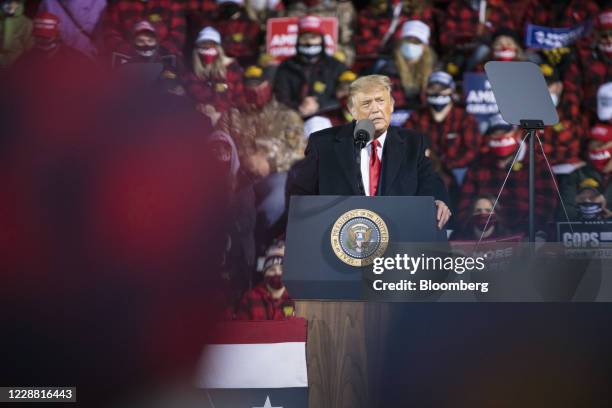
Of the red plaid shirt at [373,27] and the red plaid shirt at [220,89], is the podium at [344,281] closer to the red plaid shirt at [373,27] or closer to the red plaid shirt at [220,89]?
the red plaid shirt at [220,89]

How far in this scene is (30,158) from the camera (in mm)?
4992

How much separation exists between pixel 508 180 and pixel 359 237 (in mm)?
4286

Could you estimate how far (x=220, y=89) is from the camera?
687 centimetres

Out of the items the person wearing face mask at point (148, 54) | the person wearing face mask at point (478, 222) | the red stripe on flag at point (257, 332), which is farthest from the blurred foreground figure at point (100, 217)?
the person wearing face mask at point (478, 222)

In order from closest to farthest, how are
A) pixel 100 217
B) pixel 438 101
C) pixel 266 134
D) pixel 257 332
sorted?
pixel 257 332, pixel 100 217, pixel 266 134, pixel 438 101

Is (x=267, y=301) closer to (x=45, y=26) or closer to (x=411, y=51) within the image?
(x=411, y=51)

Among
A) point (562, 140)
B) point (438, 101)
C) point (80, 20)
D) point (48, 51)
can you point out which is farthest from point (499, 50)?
point (48, 51)

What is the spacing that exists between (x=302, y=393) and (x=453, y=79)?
16.4 feet

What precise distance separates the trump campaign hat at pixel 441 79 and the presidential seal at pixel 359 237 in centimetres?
448

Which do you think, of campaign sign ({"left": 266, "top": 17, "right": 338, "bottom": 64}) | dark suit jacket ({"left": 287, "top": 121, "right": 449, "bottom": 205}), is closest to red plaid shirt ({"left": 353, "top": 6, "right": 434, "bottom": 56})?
campaign sign ({"left": 266, "top": 17, "right": 338, "bottom": 64})

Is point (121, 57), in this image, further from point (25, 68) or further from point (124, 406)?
point (124, 406)

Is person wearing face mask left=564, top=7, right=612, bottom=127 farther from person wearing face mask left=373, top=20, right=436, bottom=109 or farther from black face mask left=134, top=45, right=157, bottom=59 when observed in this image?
black face mask left=134, top=45, right=157, bottom=59

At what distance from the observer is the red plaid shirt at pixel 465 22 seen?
7.26 metres

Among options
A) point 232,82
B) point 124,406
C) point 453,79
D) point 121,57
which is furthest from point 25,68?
point 124,406
